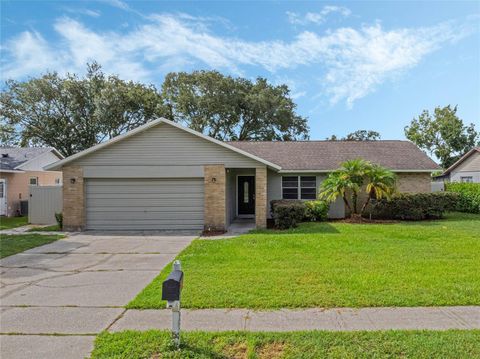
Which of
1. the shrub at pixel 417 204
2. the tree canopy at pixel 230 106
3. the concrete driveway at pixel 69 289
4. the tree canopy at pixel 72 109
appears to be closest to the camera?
the concrete driveway at pixel 69 289

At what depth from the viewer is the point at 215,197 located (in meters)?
13.3

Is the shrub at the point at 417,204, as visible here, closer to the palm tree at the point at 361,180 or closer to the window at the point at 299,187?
the palm tree at the point at 361,180

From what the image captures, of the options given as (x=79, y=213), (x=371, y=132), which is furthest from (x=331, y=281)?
(x=371, y=132)

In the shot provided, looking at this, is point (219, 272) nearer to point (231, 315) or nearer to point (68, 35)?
point (231, 315)

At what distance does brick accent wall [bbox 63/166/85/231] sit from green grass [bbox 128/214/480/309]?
5733 millimetres

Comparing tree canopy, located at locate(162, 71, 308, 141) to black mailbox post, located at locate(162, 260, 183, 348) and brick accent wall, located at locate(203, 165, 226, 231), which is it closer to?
brick accent wall, located at locate(203, 165, 226, 231)

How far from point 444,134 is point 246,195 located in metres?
30.0

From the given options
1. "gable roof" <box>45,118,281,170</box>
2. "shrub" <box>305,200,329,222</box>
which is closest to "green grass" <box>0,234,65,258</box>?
"gable roof" <box>45,118,281,170</box>

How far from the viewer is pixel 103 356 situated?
12.0ft

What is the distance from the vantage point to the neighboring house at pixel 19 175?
19.5 meters

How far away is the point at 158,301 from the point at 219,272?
5.82ft

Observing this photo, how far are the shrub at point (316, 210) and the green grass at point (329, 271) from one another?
3467mm

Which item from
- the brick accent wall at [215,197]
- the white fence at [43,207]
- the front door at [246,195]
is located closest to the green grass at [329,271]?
the brick accent wall at [215,197]

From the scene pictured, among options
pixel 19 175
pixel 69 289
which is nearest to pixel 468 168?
pixel 69 289
